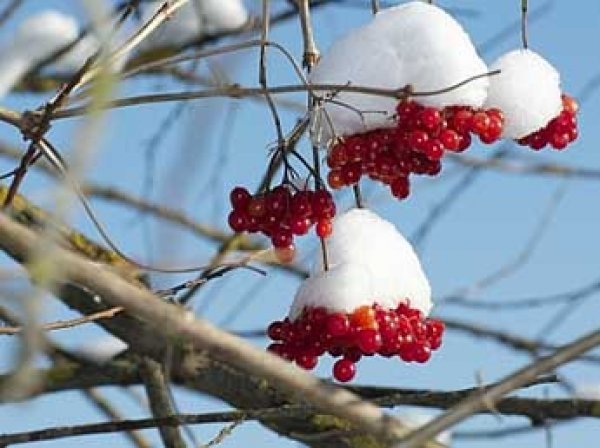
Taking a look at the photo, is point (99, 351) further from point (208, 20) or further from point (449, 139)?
point (449, 139)

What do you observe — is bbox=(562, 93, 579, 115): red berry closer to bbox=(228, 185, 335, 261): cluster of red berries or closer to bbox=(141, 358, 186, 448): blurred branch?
bbox=(228, 185, 335, 261): cluster of red berries

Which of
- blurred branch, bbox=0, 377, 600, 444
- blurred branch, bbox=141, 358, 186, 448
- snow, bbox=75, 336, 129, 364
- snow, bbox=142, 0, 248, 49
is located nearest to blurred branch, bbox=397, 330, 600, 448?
blurred branch, bbox=0, 377, 600, 444

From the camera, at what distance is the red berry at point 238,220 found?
2.88 ft

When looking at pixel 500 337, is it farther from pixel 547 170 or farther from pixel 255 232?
pixel 255 232

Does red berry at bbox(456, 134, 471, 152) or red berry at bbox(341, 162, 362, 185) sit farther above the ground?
red berry at bbox(456, 134, 471, 152)

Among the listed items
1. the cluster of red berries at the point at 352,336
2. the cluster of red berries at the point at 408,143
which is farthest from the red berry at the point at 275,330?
the cluster of red berries at the point at 408,143

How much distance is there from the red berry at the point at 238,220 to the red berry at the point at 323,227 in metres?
0.04

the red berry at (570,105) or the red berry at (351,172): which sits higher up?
the red berry at (570,105)

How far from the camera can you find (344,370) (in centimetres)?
89

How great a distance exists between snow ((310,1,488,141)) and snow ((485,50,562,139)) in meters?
0.03

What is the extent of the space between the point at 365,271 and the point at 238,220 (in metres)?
0.10

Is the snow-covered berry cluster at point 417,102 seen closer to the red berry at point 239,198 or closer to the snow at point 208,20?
the red berry at point 239,198

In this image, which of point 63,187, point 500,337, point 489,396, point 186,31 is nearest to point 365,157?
point 489,396

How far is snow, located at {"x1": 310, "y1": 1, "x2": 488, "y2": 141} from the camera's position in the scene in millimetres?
856
